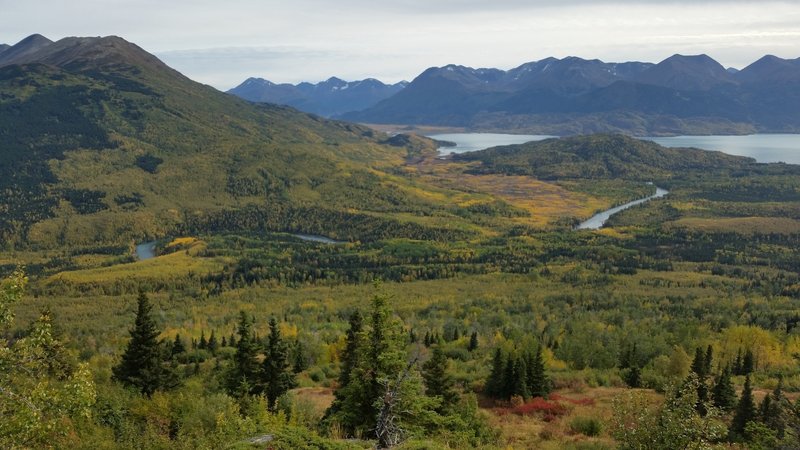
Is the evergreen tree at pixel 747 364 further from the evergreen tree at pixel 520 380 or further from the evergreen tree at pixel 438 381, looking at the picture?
the evergreen tree at pixel 438 381

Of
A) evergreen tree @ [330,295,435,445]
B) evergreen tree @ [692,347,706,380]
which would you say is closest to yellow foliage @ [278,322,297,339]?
evergreen tree @ [692,347,706,380]

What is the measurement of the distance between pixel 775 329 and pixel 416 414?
319ft

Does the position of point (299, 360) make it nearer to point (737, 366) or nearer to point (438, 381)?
point (438, 381)

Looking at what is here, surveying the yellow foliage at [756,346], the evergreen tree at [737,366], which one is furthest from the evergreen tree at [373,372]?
the yellow foliage at [756,346]

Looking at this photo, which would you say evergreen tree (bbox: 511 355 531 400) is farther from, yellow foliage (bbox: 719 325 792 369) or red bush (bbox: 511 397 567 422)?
yellow foliage (bbox: 719 325 792 369)

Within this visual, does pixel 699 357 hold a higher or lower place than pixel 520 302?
higher

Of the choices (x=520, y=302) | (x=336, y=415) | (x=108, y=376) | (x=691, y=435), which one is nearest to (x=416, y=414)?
(x=336, y=415)

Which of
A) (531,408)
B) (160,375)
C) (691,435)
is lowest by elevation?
(531,408)

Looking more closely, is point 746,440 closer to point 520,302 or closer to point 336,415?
point 336,415

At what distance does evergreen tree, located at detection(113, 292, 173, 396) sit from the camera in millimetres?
50594

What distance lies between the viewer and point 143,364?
169 feet

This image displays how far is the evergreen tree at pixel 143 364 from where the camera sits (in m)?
50.6

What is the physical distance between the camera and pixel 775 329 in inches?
4035

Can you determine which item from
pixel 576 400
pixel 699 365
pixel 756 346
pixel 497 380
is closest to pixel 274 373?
pixel 497 380
